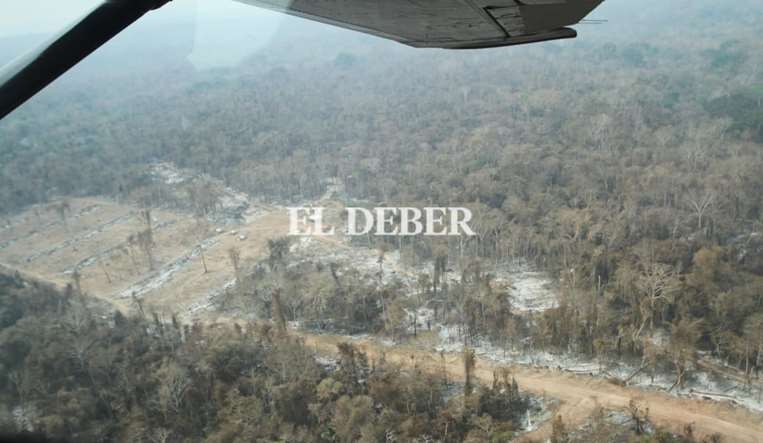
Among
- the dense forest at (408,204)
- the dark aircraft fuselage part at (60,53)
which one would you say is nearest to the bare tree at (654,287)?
the dense forest at (408,204)

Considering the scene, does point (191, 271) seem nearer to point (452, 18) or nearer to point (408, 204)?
point (408, 204)

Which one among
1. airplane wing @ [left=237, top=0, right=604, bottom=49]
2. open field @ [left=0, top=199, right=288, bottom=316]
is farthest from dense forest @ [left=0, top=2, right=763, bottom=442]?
open field @ [left=0, top=199, right=288, bottom=316]

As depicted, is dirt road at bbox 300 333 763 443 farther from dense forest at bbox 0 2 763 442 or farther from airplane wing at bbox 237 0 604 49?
airplane wing at bbox 237 0 604 49

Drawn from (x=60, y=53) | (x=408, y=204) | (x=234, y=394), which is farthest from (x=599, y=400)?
(x=60, y=53)

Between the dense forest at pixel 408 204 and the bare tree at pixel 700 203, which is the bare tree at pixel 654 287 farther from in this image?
Result: the bare tree at pixel 700 203

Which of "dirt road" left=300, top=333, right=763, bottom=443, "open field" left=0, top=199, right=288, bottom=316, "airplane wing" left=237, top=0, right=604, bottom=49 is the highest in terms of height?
"airplane wing" left=237, top=0, right=604, bottom=49
